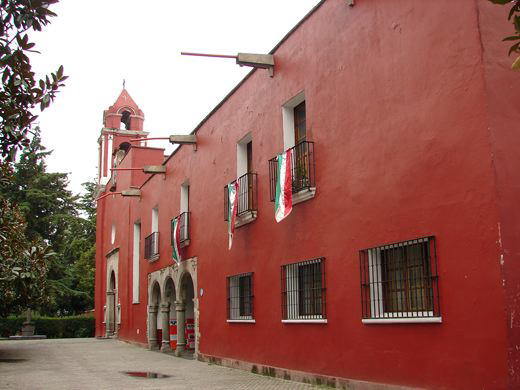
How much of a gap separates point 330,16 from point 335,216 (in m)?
3.56

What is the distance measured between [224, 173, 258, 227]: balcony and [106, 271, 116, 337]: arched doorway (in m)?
18.6

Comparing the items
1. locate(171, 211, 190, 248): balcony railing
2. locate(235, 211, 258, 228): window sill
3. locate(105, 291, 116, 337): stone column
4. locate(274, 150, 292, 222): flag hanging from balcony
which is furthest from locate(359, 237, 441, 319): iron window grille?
locate(105, 291, 116, 337): stone column

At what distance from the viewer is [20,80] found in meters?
5.10

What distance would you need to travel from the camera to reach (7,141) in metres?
5.27

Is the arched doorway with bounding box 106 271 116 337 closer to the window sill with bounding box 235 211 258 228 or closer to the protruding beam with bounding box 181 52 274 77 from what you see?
A: the window sill with bounding box 235 211 258 228

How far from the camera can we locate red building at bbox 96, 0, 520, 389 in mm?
7320

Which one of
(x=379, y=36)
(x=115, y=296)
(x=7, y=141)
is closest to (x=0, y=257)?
(x=7, y=141)

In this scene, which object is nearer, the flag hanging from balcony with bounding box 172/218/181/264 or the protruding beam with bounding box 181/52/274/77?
the protruding beam with bounding box 181/52/274/77

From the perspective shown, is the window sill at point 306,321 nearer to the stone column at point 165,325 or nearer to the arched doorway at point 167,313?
the arched doorway at point 167,313

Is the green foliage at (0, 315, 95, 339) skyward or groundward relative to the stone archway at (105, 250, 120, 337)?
groundward

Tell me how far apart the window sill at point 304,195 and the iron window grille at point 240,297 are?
2.90 m

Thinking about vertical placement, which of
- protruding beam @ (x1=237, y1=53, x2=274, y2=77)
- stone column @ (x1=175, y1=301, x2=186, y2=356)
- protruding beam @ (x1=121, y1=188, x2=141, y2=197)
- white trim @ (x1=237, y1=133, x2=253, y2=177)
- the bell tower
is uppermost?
the bell tower

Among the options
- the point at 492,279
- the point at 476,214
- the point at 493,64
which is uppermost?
the point at 493,64

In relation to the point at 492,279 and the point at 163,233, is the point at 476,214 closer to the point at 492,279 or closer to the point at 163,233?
the point at 492,279
